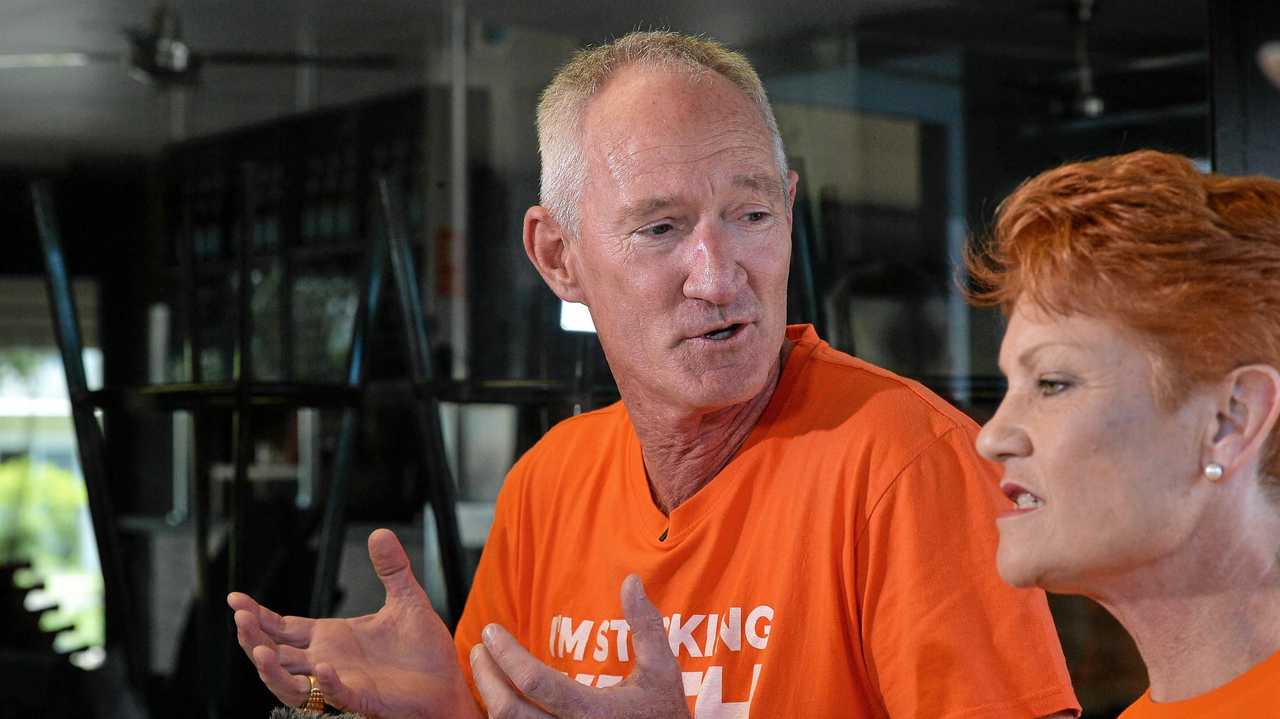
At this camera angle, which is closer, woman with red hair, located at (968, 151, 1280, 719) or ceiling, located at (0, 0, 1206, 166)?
woman with red hair, located at (968, 151, 1280, 719)

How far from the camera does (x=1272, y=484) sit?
0.82 meters

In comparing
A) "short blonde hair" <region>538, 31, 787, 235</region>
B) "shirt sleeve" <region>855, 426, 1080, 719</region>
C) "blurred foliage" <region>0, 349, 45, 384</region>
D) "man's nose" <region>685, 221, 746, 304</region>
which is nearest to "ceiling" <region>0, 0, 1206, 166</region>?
"blurred foliage" <region>0, 349, 45, 384</region>

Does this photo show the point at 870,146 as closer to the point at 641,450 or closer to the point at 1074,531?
the point at 641,450

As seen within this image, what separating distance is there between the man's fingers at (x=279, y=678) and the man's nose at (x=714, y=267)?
0.49 meters

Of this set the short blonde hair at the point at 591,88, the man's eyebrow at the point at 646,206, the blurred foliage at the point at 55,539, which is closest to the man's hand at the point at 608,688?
the man's eyebrow at the point at 646,206

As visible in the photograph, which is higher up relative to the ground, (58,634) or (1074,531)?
(1074,531)

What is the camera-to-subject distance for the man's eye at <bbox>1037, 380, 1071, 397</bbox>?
0.85 meters

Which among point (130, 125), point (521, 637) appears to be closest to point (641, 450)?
point (521, 637)

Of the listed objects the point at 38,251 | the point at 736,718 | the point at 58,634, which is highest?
the point at 38,251

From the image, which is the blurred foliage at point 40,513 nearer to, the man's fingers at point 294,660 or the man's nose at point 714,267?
the man's fingers at point 294,660

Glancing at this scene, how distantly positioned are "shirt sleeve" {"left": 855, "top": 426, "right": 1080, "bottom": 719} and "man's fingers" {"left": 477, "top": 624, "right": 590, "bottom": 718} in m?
0.29

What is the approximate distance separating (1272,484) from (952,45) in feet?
8.93

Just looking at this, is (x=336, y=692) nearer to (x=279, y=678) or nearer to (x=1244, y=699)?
(x=279, y=678)

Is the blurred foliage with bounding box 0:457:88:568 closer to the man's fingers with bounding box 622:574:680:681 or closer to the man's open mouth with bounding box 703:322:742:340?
the man's open mouth with bounding box 703:322:742:340
